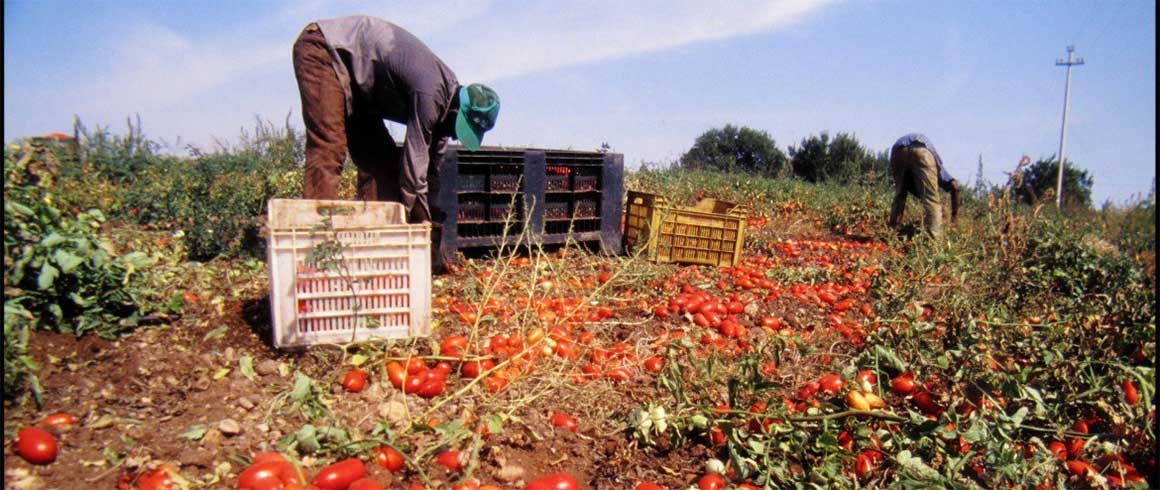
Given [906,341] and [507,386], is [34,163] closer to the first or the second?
[507,386]

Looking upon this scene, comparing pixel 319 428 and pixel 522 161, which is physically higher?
pixel 522 161

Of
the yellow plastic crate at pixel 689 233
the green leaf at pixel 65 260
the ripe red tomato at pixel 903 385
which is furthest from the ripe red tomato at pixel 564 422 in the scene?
the yellow plastic crate at pixel 689 233

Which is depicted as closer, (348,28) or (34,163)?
(34,163)

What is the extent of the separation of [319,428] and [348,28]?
2.69 metres

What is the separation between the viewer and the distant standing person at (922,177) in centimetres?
777

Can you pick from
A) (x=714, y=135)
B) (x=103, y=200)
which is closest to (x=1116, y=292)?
(x=103, y=200)

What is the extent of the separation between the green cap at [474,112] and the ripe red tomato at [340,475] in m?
2.45

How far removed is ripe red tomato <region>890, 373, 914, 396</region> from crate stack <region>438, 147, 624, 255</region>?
7.33ft

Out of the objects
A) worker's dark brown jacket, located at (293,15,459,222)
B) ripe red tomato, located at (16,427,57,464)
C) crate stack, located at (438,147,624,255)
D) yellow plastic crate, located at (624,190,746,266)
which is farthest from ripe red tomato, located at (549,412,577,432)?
yellow plastic crate, located at (624,190,746,266)

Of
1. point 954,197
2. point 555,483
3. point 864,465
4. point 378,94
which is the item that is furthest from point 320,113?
point 954,197

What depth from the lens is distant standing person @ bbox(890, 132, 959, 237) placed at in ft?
25.5

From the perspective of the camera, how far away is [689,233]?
5547 millimetres

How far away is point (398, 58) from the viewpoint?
12.8 feet

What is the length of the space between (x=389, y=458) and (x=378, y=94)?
2.70 metres
